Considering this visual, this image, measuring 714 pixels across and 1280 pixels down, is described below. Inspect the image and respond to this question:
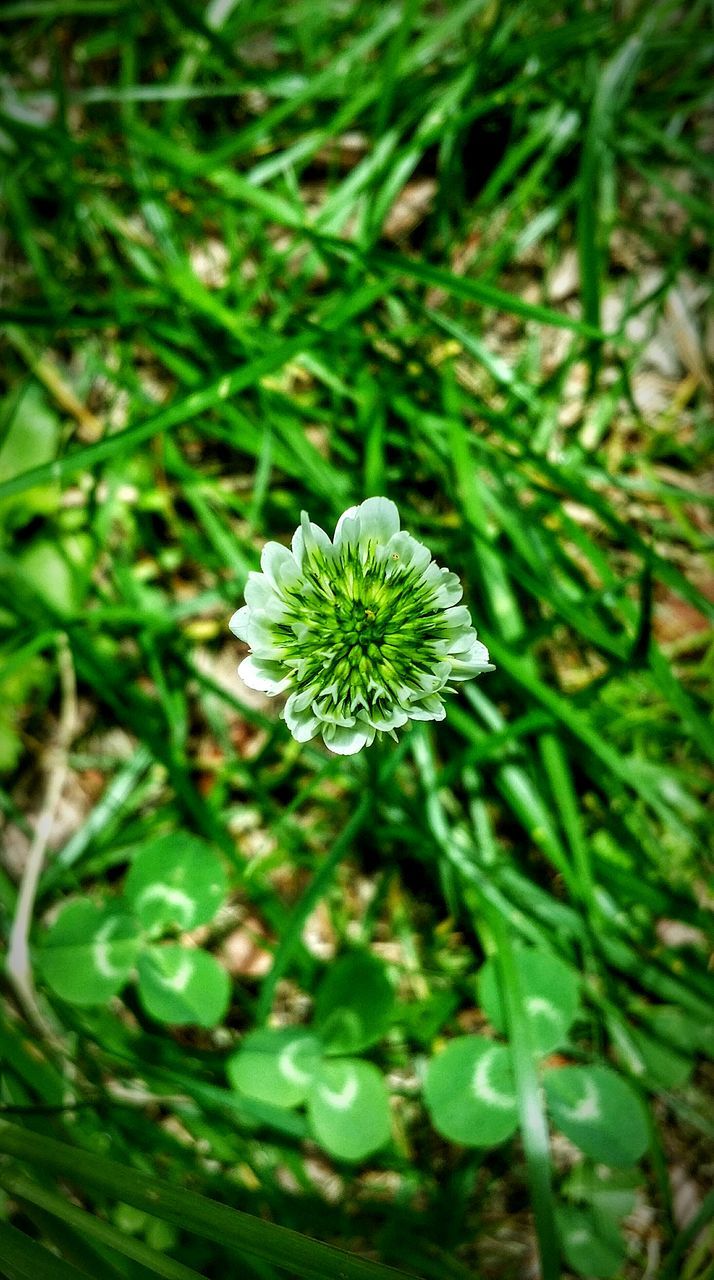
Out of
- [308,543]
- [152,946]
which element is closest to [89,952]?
[152,946]

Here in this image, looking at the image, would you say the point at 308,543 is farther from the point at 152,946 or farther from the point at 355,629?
the point at 152,946

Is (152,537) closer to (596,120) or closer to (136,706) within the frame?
(136,706)

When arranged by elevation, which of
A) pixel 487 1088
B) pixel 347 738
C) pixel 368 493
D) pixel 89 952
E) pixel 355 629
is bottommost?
pixel 89 952

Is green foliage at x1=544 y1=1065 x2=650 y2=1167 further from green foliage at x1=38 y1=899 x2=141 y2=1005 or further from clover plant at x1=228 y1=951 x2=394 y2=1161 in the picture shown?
green foliage at x1=38 y1=899 x2=141 y2=1005

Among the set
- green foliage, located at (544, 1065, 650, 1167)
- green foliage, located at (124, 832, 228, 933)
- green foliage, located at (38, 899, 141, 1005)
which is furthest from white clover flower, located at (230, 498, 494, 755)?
green foliage, located at (544, 1065, 650, 1167)

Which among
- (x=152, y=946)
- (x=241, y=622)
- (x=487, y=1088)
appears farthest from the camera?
(x=152, y=946)

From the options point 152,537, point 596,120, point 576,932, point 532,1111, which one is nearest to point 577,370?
point 596,120

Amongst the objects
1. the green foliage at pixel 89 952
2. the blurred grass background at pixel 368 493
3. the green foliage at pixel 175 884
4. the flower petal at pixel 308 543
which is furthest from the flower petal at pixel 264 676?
the green foliage at pixel 89 952
